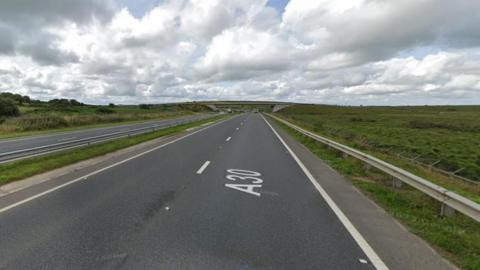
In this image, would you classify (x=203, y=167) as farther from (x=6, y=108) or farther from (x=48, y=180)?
(x=6, y=108)

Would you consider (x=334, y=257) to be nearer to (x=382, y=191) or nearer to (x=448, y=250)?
(x=448, y=250)

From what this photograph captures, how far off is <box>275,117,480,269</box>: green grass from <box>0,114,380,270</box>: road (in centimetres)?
118

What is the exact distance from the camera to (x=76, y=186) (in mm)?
6727

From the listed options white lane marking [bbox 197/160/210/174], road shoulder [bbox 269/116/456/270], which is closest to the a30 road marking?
white lane marking [bbox 197/160/210/174]

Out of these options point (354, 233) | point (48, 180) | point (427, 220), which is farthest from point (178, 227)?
point (48, 180)

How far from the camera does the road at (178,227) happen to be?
340 centimetres

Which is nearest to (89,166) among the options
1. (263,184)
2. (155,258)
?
(263,184)

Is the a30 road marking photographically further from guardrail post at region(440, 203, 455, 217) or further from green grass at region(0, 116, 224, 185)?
green grass at region(0, 116, 224, 185)

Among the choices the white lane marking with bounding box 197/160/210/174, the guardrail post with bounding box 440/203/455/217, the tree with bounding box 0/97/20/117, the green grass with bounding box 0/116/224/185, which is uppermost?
the tree with bounding box 0/97/20/117

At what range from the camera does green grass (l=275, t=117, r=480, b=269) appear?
3.68 meters

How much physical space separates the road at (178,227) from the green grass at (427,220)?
118 centimetres

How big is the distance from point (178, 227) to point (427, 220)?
4.35 m

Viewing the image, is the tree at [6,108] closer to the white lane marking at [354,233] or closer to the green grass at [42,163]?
the green grass at [42,163]

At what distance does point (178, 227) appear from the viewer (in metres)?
4.36
